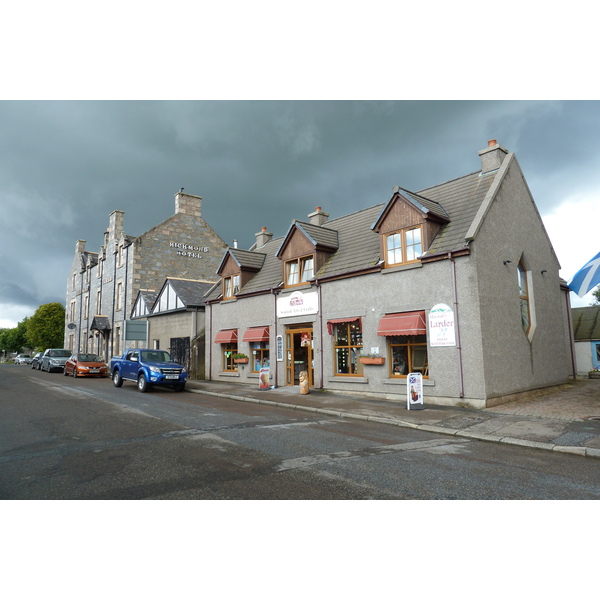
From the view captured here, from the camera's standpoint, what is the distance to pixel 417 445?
8.09 m

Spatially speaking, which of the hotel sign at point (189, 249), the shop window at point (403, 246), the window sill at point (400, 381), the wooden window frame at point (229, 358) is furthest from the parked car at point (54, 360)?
the shop window at point (403, 246)

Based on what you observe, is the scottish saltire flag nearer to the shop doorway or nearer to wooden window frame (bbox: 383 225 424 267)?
wooden window frame (bbox: 383 225 424 267)

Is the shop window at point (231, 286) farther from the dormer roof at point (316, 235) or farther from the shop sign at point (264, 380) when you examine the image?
the shop sign at point (264, 380)

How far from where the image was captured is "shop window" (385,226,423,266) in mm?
14305

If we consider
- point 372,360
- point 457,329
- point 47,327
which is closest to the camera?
point 457,329

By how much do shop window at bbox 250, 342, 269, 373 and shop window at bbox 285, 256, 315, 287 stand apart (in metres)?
3.39

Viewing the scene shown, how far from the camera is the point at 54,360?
1257 inches

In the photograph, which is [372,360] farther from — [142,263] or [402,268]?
[142,263]

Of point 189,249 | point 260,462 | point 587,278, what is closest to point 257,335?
point 587,278

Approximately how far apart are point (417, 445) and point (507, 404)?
6.17 m

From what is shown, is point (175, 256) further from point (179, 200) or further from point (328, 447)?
point (328, 447)

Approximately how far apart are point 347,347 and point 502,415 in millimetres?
6305

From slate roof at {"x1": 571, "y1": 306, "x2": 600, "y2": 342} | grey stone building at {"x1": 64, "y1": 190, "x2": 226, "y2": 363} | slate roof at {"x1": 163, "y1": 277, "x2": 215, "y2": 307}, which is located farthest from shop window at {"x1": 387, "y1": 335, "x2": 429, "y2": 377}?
grey stone building at {"x1": 64, "y1": 190, "x2": 226, "y2": 363}

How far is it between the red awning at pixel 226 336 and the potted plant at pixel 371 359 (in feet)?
27.0
